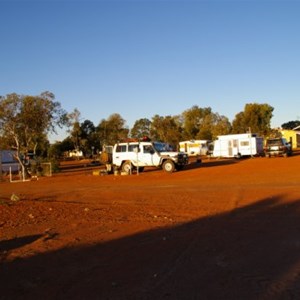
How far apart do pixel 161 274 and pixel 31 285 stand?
182cm

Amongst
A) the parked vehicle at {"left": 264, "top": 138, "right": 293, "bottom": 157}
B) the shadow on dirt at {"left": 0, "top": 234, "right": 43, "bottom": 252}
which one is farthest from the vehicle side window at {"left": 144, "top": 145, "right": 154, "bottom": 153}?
the shadow on dirt at {"left": 0, "top": 234, "right": 43, "bottom": 252}

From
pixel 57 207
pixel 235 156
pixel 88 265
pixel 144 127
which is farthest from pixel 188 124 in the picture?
pixel 88 265

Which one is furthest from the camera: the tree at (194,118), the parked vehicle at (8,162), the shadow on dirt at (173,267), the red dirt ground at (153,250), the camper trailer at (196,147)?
the tree at (194,118)

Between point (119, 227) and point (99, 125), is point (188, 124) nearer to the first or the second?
point (99, 125)

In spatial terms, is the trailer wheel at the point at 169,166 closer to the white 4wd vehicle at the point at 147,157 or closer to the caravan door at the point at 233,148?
the white 4wd vehicle at the point at 147,157

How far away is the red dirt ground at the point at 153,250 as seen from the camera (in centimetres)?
618

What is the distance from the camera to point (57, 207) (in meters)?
14.8

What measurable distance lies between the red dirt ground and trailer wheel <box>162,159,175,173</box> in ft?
53.9

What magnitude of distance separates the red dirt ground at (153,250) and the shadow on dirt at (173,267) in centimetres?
1

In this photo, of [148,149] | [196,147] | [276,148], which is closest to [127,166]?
[148,149]

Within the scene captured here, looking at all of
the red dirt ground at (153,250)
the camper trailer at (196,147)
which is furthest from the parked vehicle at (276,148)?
the red dirt ground at (153,250)

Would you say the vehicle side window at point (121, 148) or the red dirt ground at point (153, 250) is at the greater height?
the vehicle side window at point (121, 148)

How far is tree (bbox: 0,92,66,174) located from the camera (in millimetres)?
30736

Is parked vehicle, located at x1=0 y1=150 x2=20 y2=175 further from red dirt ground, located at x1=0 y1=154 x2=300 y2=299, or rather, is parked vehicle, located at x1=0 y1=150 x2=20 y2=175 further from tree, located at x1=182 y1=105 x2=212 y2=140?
tree, located at x1=182 y1=105 x2=212 y2=140
